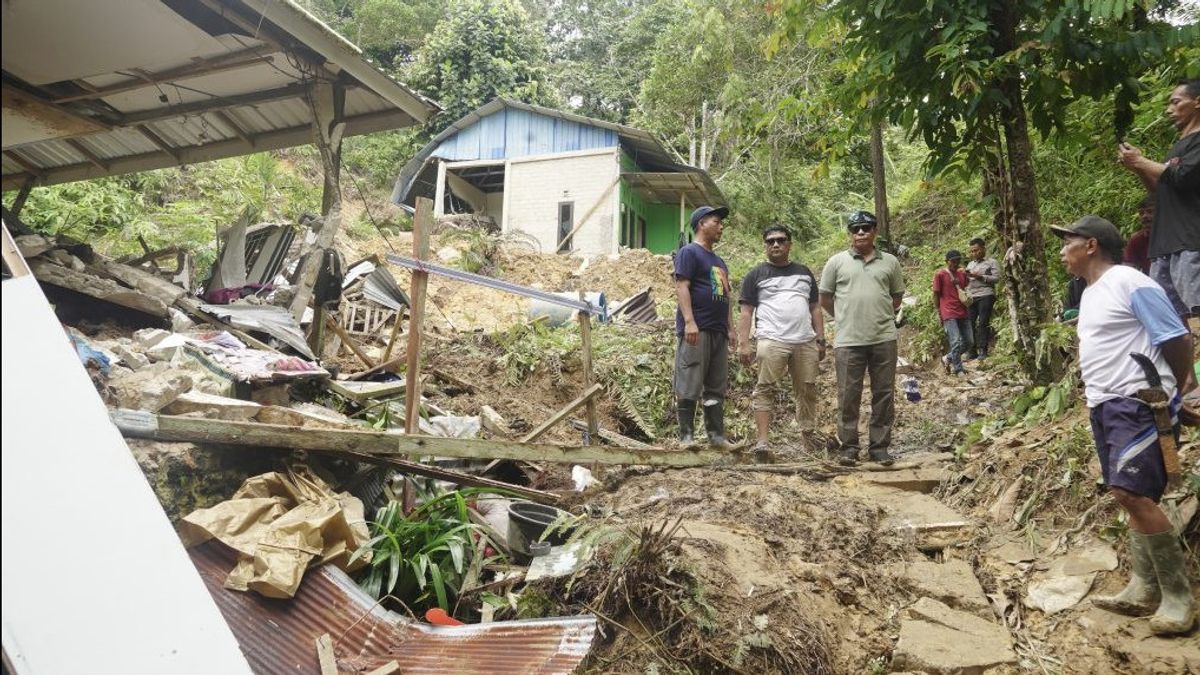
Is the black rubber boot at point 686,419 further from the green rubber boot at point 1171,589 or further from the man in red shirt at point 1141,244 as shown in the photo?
the man in red shirt at point 1141,244

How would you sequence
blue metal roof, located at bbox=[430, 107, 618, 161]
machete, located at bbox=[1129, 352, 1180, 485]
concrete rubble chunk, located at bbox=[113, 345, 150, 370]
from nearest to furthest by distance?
machete, located at bbox=[1129, 352, 1180, 485] → concrete rubble chunk, located at bbox=[113, 345, 150, 370] → blue metal roof, located at bbox=[430, 107, 618, 161]

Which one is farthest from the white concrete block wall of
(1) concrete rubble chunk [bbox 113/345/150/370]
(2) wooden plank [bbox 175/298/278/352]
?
(1) concrete rubble chunk [bbox 113/345/150/370]

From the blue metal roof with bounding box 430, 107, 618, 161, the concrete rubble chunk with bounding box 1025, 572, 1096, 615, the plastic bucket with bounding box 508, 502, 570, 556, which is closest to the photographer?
the concrete rubble chunk with bounding box 1025, 572, 1096, 615

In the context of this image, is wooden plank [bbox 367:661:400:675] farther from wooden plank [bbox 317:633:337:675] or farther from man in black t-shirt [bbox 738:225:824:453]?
man in black t-shirt [bbox 738:225:824:453]

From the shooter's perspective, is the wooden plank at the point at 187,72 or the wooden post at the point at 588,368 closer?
the wooden post at the point at 588,368

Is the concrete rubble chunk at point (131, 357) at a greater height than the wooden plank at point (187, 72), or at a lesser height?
lesser

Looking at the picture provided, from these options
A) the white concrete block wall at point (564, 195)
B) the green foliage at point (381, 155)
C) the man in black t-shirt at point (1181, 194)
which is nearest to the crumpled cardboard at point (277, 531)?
the man in black t-shirt at point (1181, 194)

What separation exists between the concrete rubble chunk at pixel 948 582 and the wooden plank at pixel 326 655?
7.88ft

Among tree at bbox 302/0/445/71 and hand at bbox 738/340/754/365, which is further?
tree at bbox 302/0/445/71

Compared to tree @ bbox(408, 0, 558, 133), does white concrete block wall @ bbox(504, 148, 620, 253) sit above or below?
below

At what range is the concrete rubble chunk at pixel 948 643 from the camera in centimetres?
253

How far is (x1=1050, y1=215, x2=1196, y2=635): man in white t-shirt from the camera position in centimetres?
254

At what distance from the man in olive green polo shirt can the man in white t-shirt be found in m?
2.21

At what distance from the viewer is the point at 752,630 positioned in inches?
101
